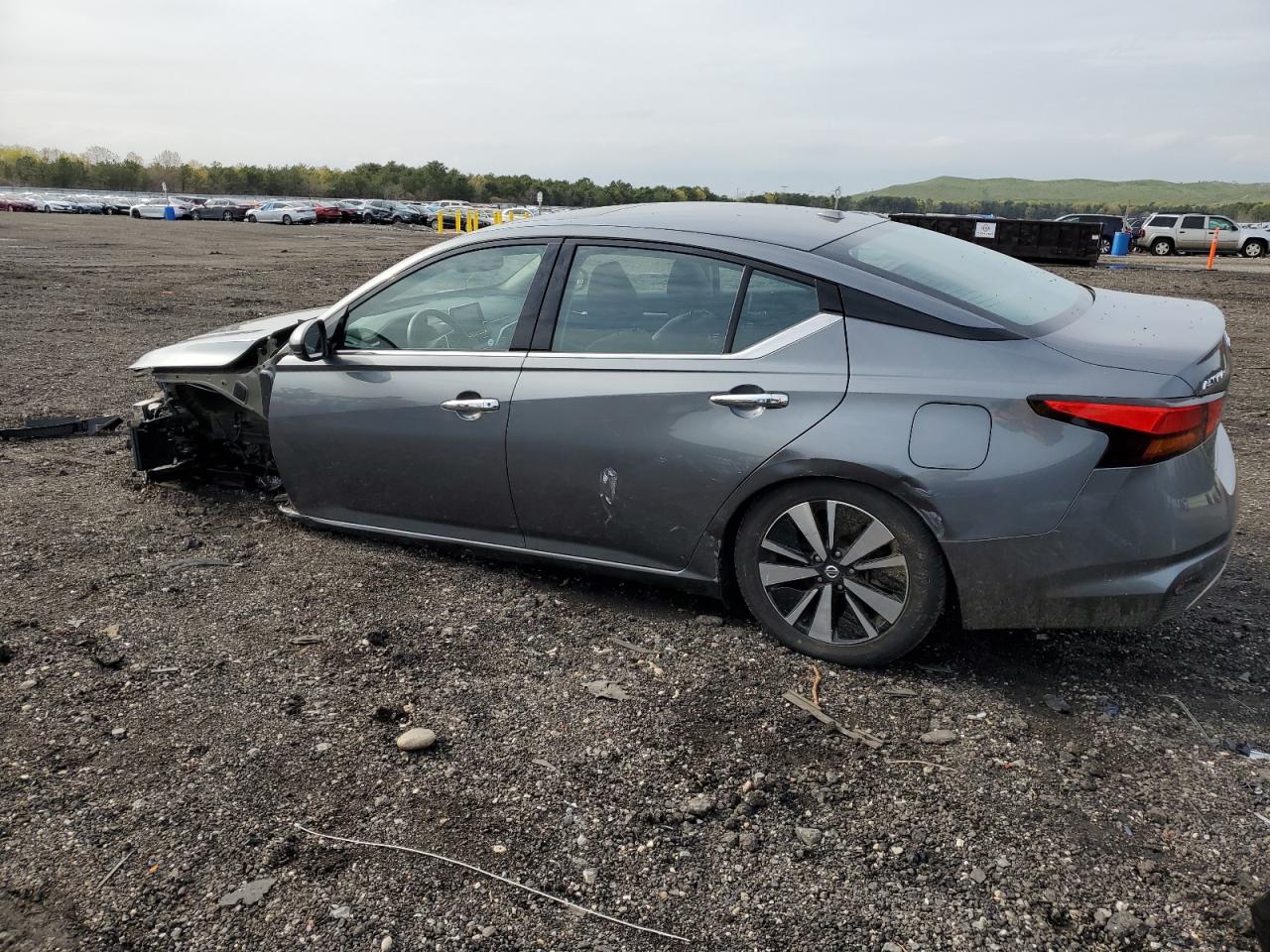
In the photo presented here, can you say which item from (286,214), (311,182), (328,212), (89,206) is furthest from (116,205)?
(311,182)

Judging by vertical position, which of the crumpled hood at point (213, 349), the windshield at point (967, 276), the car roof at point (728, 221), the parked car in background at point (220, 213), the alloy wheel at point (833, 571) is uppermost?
the parked car in background at point (220, 213)

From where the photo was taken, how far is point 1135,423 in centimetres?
299

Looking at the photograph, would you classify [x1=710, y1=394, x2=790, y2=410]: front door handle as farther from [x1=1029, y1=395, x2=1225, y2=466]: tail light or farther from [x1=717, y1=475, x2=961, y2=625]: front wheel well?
[x1=1029, y1=395, x2=1225, y2=466]: tail light

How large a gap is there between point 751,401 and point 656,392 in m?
0.39

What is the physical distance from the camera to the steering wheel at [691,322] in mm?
3658

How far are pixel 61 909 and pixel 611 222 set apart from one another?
9.88 ft

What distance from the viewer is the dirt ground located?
2414mm

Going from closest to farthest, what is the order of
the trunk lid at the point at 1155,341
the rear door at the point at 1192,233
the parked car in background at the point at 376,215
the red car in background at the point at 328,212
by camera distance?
the trunk lid at the point at 1155,341, the rear door at the point at 1192,233, the red car in background at the point at 328,212, the parked car in background at the point at 376,215

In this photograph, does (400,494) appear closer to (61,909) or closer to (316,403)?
(316,403)

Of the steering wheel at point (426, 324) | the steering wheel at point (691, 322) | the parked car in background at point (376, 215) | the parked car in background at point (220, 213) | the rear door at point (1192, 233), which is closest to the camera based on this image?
the steering wheel at point (691, 322)

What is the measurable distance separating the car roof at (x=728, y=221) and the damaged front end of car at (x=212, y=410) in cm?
176

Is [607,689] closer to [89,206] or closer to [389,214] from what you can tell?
[389,214]

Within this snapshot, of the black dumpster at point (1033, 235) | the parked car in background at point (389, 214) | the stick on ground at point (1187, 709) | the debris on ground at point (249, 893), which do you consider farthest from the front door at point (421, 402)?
the parked car in background at point (389, 214)

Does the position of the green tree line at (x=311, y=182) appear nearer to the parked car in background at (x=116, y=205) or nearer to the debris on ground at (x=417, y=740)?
the parked car in background at (x=116, y=205)
